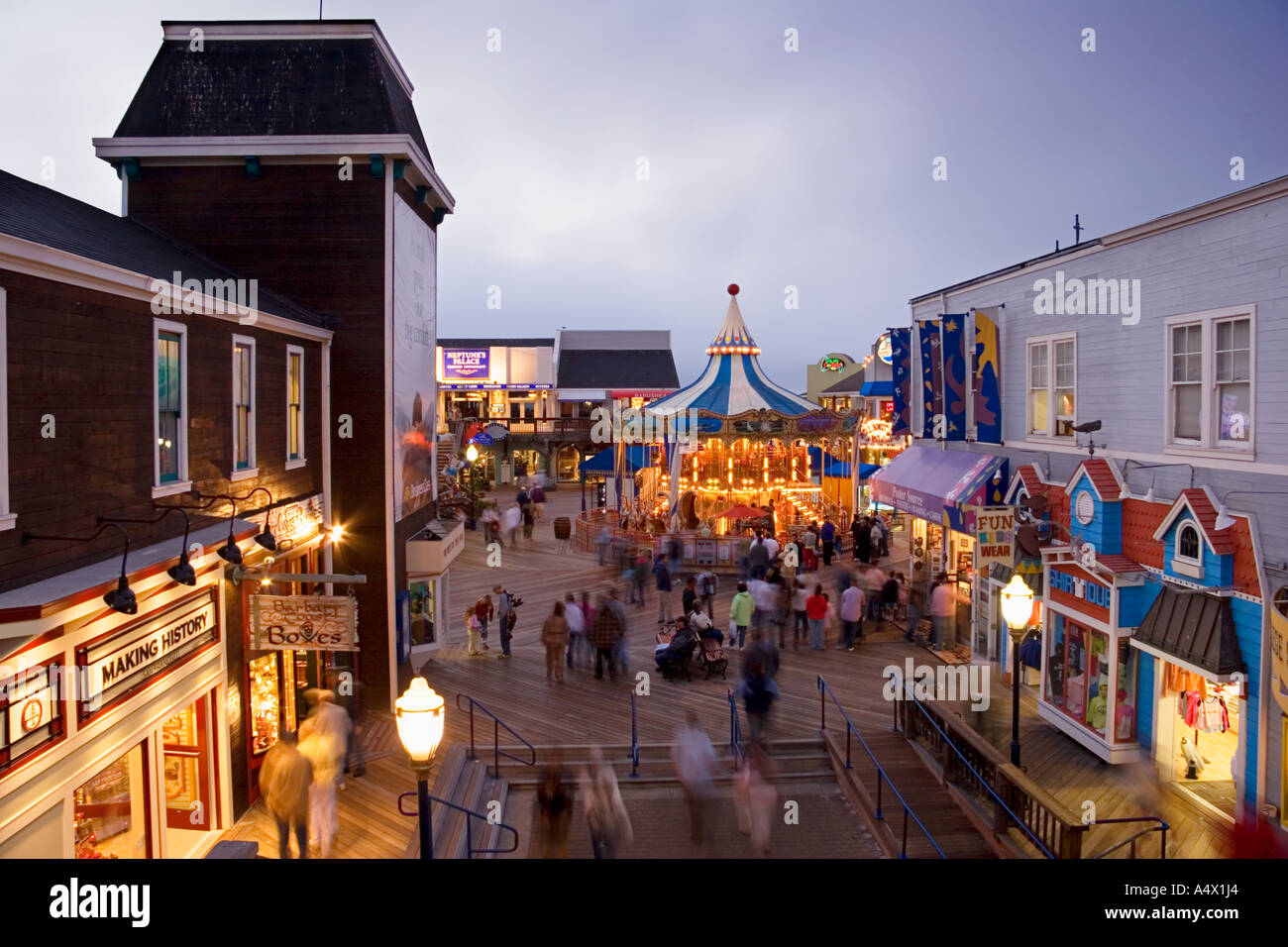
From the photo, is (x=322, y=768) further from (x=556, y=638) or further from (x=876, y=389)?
(x=876, y=389)

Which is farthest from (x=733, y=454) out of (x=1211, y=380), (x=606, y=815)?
(x=606, y=815)

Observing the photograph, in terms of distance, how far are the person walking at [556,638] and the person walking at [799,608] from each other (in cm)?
433

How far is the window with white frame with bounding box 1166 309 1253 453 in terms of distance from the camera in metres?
9.11

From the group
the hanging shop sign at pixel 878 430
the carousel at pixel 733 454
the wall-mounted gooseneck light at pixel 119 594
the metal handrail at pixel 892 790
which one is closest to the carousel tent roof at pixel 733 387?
the carousel at pixel 733 454

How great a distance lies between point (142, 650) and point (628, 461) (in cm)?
2272

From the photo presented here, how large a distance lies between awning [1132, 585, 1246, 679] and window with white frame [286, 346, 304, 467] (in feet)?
36.0

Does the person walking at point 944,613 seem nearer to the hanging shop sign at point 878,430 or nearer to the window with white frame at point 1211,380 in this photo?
the window with white frame at point 1211,380

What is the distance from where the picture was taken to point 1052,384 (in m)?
13.0

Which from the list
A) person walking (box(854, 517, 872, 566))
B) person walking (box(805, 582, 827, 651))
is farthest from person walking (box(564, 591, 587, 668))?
person walking (box(854, 517, 872, 566))

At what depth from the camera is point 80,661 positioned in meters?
6.74

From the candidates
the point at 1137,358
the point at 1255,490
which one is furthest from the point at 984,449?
the point at 1255,490

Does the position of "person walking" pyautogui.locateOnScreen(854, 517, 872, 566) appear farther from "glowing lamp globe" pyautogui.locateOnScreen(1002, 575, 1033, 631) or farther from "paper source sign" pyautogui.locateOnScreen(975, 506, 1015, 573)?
"glowing lamp globe" pyautogui.locateOnScreen(1002, 575, 1033, 631)
